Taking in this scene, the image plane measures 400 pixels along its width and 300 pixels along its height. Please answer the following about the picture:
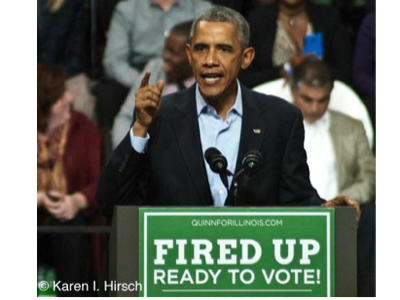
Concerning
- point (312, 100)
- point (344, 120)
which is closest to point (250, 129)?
point (312, 100)

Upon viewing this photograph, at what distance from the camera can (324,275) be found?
3621 millimetres

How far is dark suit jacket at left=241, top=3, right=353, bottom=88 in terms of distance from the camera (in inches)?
245

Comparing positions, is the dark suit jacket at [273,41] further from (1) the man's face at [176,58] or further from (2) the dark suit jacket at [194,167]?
(2) the dark suit jacket at [194,167]

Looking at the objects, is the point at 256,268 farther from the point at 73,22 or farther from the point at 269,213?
the point at 73,22

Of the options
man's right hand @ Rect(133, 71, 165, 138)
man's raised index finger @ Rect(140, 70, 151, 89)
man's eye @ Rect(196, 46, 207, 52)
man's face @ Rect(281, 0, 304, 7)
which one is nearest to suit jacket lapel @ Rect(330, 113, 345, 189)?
man's face @ Rect(281, 0, 304, 7)

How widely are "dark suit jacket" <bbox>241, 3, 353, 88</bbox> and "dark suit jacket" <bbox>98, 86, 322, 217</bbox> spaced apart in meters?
1.58

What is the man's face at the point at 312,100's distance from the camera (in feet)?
20.9

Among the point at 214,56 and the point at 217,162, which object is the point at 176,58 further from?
the point at 217,162

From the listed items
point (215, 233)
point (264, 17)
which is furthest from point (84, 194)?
point (215, 233)

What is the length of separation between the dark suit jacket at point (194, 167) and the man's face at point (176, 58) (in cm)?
158

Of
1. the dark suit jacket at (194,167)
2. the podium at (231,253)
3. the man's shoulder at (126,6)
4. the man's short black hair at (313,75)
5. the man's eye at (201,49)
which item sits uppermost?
the man's shoulder at (126,6)

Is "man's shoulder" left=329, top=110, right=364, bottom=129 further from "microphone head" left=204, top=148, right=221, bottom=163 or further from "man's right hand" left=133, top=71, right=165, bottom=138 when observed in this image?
"microphone head" left=204, top=148, right=221, bottom=163

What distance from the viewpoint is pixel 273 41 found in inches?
247

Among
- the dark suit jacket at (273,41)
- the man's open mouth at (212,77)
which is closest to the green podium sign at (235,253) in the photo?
the man's open mouth at (212,77)
